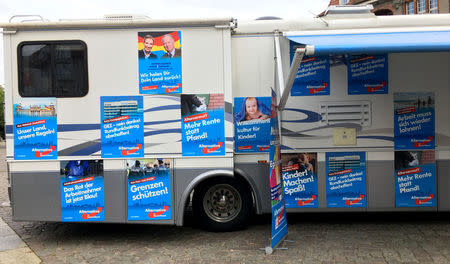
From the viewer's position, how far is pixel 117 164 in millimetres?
6082

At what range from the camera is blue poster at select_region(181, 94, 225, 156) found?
6.09 metres

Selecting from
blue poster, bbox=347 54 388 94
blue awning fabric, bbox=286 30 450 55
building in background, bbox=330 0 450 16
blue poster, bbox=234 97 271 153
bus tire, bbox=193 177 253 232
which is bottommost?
bus tire, bbox=193 177 253 232

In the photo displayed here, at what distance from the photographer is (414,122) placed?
21.0 feet

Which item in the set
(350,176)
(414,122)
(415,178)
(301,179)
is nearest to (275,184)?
(301,179)

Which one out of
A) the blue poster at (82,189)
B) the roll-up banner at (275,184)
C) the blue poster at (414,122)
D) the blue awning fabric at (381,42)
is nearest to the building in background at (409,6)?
the blue poster at (414,122)

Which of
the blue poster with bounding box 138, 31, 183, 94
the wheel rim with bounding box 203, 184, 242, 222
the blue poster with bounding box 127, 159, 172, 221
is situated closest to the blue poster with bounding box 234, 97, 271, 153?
the wheel rim with bounding box 203, 184, 242, 222

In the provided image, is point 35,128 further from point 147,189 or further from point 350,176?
point 350,176

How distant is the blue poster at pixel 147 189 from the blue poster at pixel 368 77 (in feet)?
9.40

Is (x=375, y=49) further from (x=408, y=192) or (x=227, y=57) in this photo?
(x=408, y=192)

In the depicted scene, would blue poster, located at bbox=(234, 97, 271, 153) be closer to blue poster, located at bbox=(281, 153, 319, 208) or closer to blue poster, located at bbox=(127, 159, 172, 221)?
blue poster, located at bbox=(281, 153, 319, 208)

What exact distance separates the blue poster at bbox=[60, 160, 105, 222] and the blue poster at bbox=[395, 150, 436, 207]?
4170 millimetres

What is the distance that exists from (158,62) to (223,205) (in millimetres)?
2228

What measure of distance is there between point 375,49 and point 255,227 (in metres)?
3.16

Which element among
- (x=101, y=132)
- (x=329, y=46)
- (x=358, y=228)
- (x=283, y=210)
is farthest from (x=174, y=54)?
(x=358, y=228)
